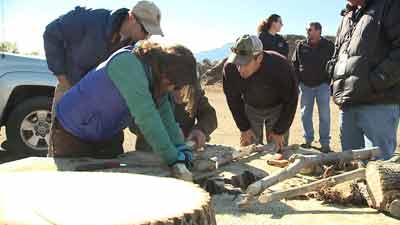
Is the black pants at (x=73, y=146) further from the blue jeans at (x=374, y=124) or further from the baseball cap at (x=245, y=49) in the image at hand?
the blue jeans at (x=374, y=124)

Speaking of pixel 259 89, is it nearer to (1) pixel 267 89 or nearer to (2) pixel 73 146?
(1) pixel 267 89

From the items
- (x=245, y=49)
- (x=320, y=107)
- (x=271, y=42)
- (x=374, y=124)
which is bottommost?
(x=320, y=107)

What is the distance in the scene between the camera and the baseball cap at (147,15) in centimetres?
414

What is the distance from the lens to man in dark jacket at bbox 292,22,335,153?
7453 millimetres

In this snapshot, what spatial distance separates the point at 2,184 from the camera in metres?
1.74

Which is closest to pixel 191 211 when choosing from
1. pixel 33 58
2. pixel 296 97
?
pixel 296 97

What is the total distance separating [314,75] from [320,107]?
1.61 ft

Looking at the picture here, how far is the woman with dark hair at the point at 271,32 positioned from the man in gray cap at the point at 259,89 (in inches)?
83.9

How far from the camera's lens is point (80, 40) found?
14.3ft

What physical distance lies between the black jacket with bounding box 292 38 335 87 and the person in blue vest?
13.7 ft

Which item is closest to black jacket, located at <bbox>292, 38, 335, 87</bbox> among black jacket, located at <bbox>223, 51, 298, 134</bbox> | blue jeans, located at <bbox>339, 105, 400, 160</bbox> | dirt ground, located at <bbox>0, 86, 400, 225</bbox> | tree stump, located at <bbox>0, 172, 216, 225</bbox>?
black jacket, located at <bbox>223, 51, 298, 134</bbox>

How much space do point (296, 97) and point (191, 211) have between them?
3312mm

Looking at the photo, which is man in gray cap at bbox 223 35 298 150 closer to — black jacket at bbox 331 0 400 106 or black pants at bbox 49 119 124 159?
black jacket at bbox 331 0 400 106

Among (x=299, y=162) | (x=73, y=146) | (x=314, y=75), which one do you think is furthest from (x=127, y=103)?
(x=314, y=75)
